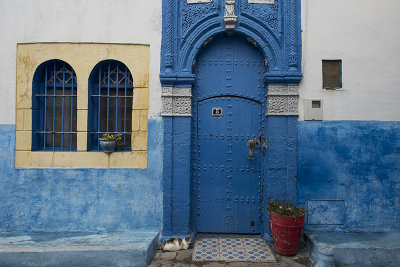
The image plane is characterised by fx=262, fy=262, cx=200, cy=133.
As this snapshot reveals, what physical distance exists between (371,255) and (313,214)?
884 millimetres

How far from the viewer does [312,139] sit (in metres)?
4.18

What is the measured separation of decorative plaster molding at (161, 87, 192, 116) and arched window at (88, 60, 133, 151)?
2.16 feet

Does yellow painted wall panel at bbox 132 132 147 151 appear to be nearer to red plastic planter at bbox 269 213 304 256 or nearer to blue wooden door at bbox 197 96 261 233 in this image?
blue wooden door at bbox 197 96 261 233

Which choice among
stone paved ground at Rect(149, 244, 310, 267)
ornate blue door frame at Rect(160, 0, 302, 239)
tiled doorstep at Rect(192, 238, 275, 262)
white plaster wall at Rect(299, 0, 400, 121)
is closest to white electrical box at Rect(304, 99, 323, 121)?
white plaster wall at Rect(299, 0, 400, 121)

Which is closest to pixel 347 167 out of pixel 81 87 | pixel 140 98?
pixel 140 98

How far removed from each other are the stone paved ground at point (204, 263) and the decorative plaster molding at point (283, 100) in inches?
82.6

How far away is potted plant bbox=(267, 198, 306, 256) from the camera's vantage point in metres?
3.64

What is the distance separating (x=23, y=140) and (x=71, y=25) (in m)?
2.02

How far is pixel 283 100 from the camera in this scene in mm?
4152

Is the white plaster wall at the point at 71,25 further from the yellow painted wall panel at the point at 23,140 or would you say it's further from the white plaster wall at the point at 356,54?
the white plaster wall at the point at 356,54

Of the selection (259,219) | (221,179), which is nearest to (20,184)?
(221,179)

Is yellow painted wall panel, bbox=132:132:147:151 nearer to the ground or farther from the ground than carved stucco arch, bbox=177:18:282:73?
nearer to the ground

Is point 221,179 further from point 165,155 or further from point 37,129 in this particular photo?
point 37,129

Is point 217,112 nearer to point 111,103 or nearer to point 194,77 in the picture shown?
point 194,77
